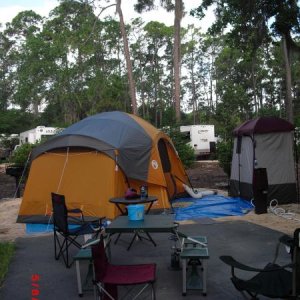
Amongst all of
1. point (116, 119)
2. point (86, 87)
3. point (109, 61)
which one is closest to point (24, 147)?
point (116, 119)

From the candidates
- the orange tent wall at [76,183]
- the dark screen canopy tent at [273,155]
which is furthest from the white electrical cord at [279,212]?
the orange tent wall at [76,183]

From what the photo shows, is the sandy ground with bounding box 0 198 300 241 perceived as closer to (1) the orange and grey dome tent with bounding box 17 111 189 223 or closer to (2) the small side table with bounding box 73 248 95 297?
(1) the orange and grey dome tent with bounding box 17 111 189 223

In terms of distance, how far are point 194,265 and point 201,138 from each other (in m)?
24.2

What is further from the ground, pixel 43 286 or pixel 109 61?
pixel 109 61

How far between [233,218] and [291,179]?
2332 mm

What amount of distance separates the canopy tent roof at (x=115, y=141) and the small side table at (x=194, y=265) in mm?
3906

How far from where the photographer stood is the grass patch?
5.38 m

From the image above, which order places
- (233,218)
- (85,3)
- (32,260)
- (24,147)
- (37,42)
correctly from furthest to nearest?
(37,42) < (85,3) < (24,147) < (233,218) < (32,260)

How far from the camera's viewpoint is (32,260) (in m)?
6.00

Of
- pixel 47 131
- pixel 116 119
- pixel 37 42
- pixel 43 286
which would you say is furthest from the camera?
pixel 37 42

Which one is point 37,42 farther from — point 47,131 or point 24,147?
point 24,147

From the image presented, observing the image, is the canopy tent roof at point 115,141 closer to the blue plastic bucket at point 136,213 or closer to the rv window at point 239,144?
the rv window at point 239,144

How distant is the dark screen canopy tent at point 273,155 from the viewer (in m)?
10.0

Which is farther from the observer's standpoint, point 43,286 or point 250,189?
point 250,189
